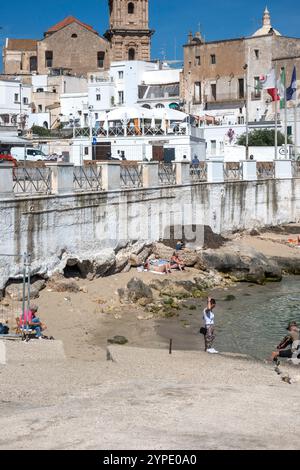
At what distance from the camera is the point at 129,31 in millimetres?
88562

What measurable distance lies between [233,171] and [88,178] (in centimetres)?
1318

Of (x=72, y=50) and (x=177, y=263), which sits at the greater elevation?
(x=72, y=50)

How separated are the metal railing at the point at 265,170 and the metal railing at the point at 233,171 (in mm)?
1821

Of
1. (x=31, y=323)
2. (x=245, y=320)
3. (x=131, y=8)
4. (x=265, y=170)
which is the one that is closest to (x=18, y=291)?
(x=31, y=323)

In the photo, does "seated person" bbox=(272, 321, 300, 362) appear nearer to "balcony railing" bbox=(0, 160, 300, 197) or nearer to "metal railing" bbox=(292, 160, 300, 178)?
"balcony railing" bbox=(0, 160, 300, 197)

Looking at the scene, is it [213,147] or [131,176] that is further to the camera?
[213,147]

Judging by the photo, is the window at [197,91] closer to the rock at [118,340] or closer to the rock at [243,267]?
the rock at [243,267]

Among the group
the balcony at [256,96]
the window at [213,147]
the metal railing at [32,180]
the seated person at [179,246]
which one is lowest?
the seated person at [179,246]

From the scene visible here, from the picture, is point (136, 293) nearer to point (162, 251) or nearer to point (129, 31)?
point (162, 251)

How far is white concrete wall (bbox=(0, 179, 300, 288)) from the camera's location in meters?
23.1

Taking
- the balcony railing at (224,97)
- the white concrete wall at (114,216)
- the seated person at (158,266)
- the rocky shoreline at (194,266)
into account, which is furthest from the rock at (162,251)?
the balcony railing at (224,97)

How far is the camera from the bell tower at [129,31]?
8812cm
